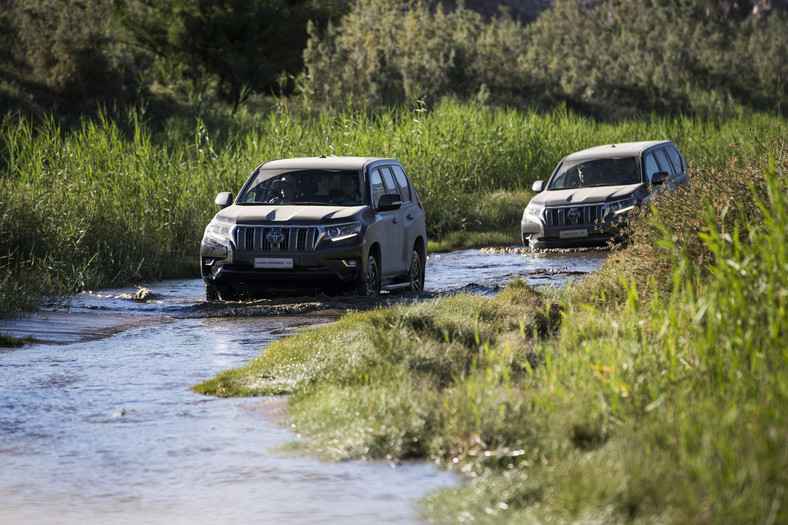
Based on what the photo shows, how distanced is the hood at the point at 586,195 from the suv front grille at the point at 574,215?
3.2 inches

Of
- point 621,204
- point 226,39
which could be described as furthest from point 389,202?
point 226,39

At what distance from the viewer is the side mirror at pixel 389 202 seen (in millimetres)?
14930

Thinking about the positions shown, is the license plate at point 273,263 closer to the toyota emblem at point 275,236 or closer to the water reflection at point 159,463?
the toyota emblem at point 275,236

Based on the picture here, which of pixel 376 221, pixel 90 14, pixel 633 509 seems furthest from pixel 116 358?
pixel 90 14

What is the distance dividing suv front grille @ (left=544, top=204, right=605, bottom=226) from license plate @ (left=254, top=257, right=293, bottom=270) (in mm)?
7322

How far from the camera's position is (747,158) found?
1077 centimetres

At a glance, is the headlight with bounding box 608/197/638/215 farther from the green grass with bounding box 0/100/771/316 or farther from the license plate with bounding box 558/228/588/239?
the green grass with bounding box 0/100/771/316

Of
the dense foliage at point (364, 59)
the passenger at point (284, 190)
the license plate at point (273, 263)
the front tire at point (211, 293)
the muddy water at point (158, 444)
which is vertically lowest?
the muddy water at point (158, 444)

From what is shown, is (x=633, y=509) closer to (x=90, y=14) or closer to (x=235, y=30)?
(x=90, y=14)

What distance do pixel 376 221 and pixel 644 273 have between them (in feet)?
16.2

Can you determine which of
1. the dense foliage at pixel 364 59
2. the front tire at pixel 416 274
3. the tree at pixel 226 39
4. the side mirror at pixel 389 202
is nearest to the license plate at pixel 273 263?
the side mirror at pixel 389 202

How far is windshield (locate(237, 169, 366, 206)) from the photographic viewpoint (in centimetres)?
1515

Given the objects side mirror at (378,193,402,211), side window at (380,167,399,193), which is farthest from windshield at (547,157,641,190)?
side mirror at (378,193,402,211)

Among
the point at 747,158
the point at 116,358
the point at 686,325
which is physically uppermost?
the point at 747,158
